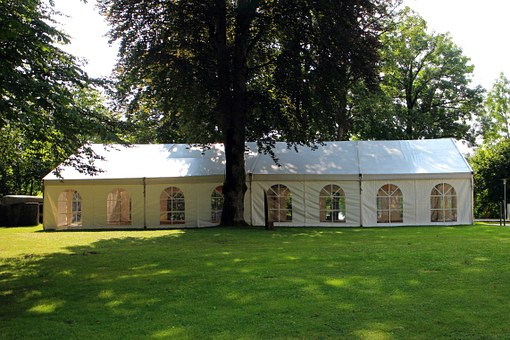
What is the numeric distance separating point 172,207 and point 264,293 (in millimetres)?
16723

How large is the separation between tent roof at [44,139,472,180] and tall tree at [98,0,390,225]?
181 centimetres

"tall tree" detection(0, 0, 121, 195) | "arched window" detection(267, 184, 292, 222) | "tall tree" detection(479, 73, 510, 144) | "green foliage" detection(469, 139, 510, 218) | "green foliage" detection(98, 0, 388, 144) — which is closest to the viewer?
"tall tree" detection(0, 0, 121, 195)

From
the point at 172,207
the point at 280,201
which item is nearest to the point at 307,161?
the point at 280,201

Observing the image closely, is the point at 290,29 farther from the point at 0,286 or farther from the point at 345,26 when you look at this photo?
the point at 0,286

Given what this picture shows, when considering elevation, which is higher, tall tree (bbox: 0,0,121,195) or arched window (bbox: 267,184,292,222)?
tall tree (bbox: 0,0,121,195)

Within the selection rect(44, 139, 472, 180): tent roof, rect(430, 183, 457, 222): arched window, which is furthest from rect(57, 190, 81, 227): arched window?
rect(430, 183, 457, 222): arched window

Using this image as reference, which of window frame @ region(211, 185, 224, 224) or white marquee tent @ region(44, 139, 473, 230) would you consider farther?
window frame @ region(211, 185, 224, 224)

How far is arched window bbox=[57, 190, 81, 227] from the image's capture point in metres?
24.0

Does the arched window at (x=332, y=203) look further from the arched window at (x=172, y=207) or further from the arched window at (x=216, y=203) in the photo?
the arched window at (x=172, y=207)

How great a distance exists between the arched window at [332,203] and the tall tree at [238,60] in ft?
7.53

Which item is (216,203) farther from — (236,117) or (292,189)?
(236,117)

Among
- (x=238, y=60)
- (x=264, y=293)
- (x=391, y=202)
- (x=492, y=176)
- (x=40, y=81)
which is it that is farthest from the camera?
(x=492, y=176)

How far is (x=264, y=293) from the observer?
728 cm

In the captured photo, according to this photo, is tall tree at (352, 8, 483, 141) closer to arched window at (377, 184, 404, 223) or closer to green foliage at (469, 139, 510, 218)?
green foliage at (469, 139, 510, 218)
